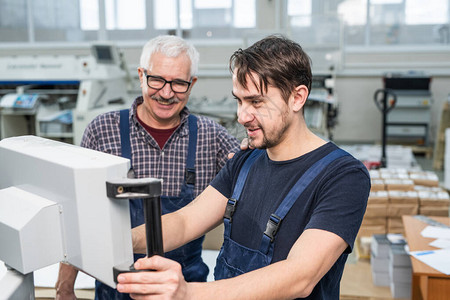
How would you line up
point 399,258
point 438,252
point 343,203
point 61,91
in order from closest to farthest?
1. point 343,203
2. point 438,252
3. point 399,258
4. point 61,91

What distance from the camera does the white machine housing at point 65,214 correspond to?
29.3 inches

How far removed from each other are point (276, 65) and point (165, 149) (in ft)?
2.00

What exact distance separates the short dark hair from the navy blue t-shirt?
0.58 feet

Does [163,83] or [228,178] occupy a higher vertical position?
[163,83]

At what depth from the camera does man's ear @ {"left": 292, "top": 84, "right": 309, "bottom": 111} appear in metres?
1.15

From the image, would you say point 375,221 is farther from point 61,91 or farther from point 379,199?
point 61,91

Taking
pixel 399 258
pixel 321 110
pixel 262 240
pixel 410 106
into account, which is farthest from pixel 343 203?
pixel 410 106

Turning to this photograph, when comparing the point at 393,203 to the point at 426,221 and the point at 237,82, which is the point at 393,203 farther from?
the point at 237,82

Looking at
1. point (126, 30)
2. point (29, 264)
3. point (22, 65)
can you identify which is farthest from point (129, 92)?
point (29, 264)

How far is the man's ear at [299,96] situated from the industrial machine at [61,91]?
12.2 feet

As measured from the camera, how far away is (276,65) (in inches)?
43.8

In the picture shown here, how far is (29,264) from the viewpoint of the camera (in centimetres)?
80

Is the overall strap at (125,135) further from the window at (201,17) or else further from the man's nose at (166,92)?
the window at (201,17)

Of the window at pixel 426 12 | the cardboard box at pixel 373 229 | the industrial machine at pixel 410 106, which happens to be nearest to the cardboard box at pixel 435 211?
the cardboard box at pixel 373 229
